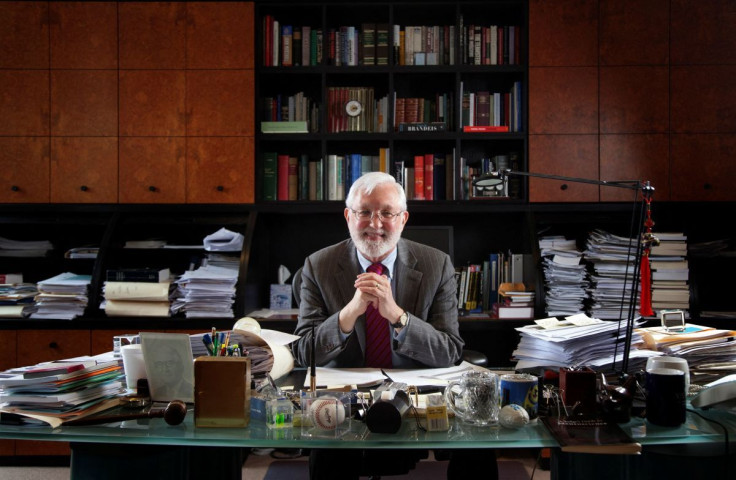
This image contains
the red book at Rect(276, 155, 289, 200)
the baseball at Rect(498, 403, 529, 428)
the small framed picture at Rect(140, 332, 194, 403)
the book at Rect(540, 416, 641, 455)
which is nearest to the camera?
the book at Rect(540, 416, 641, 455)

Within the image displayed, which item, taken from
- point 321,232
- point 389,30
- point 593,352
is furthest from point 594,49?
point 593,352

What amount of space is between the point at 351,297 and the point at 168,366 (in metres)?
0.89

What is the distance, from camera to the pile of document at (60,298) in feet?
10.1

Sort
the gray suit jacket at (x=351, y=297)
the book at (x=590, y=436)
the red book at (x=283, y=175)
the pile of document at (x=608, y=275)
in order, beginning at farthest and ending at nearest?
1. the red book at (x=283, y=175)
2. the pile of document at (x=608, y=275)
3. the gray suit jacket at (x=351, y=297)
4. the book at (x=590, y=436)

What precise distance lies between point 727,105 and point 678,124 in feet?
0.86

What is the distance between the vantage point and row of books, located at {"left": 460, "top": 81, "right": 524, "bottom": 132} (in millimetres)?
3332

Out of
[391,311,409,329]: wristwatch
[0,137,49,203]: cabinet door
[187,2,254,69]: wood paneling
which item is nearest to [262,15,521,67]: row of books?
[187,2,254,69]: wood paneling

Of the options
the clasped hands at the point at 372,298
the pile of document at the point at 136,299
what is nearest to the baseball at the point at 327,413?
the clasped hands at the point at 372,298

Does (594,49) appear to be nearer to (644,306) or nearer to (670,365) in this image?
(644,306)

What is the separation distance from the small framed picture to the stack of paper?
2.14m

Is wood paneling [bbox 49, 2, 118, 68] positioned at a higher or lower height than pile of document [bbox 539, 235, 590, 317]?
higher

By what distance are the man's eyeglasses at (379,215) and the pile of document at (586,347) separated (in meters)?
0.63

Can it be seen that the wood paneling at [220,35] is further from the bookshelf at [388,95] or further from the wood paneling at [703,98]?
the wood paneling at [703,98]

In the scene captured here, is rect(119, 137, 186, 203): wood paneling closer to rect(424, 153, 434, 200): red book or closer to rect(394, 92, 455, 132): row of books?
rect(394, 92, 455, 132): row of books
